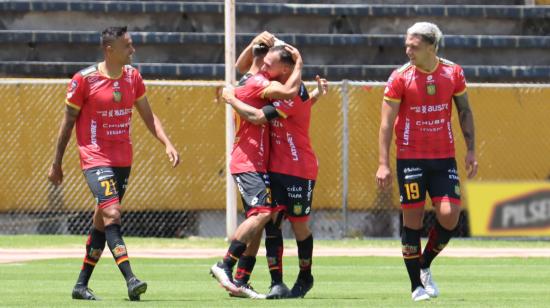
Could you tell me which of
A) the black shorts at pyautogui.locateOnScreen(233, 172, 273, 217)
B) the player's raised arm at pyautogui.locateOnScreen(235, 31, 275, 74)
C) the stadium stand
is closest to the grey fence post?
the stadium stand

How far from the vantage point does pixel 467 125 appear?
10711mm

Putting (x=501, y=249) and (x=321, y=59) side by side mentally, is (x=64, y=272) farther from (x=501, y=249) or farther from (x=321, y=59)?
(x=321, y=59)

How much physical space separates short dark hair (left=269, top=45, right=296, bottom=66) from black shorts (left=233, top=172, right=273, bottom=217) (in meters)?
0.89

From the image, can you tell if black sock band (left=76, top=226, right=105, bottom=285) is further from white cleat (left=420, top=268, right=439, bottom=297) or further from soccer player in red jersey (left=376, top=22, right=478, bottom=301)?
white cleat (left=420, top=268, right=439, bottom=297)

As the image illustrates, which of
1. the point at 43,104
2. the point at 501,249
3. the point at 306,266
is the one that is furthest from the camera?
the point at 43,104

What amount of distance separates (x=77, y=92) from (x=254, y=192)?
1.54 m

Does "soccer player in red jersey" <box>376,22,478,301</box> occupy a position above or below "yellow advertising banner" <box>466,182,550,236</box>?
above

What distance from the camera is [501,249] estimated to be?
17531 millimetres

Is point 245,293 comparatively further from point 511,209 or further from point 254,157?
point 511,209

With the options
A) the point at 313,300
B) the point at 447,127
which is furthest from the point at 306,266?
the point at 447,127

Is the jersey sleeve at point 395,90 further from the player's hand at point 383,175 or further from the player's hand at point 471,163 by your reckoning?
the player's hand at point 471,163

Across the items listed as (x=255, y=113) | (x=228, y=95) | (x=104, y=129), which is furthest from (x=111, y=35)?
(x=255, y=113)

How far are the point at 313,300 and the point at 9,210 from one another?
9.84m

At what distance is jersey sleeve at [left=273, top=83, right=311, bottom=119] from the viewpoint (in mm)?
10609
